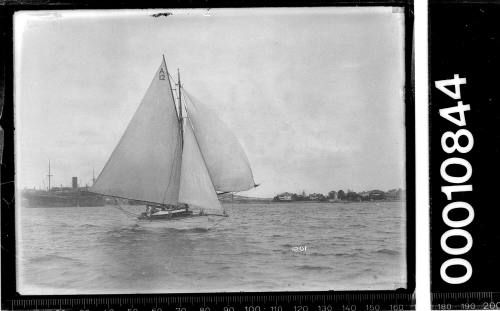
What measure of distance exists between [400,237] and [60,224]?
3.72 ft

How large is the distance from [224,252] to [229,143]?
36 centimetres

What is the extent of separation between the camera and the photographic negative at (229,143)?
5.74 ft

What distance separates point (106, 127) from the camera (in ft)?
5.79

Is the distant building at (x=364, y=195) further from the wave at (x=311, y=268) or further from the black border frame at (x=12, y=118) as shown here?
the wave at (x=311, y=268)

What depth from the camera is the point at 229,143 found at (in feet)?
5.83

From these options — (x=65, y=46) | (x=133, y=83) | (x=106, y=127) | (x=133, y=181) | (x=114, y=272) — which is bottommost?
(x=114, y=272)

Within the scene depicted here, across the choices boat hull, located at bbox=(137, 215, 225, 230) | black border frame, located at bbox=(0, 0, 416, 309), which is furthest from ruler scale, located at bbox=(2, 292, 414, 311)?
boat hull, located at bbox=(137, 215, 225, 230)

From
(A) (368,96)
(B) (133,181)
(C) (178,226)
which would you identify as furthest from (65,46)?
(A) (368,96)

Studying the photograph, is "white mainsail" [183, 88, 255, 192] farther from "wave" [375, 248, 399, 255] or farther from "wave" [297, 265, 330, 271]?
"wave" [375, 248, 399, 255]

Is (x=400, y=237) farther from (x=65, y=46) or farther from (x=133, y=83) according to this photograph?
(x=65, y=46)

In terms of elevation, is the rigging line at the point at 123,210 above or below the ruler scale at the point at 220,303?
above

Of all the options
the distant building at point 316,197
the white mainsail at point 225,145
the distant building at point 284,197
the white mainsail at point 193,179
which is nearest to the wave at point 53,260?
the white mainsail at point 193,179

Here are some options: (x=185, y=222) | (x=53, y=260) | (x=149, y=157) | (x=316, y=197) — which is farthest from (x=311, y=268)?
(x=53, y=260)

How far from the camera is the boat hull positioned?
177 cm
